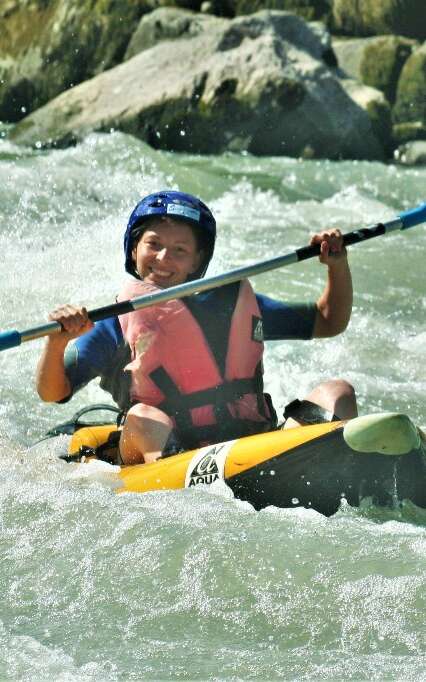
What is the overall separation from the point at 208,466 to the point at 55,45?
42.0ft

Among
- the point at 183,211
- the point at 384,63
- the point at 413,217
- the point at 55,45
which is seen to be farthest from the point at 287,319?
the point at 384,63

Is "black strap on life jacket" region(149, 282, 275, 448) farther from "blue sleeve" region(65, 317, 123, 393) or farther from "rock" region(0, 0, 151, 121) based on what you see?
"rock" region(0, 0, 151, 121)

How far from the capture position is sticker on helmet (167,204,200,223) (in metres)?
4.35

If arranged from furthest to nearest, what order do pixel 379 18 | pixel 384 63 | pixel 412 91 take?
pixel 379 18 → pixel 384 63 → pixel 412 91

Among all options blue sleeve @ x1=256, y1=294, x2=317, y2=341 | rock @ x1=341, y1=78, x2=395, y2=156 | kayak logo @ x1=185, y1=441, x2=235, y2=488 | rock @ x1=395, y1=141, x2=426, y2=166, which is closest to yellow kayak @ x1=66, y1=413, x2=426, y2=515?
A: kayak logo @ x1=185, y1=441, x2=235, y2=488

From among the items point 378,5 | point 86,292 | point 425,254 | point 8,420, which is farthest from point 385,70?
point 8,420

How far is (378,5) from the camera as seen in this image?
1828 centimetres

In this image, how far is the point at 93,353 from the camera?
421cm

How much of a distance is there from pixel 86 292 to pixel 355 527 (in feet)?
12.5

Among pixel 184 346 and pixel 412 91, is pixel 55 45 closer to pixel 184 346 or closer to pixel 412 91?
→ pixel 412 91

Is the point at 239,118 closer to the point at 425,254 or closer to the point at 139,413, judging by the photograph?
the point at 425,254

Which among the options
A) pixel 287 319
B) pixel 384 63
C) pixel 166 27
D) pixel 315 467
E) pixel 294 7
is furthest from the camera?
pixel 294 7

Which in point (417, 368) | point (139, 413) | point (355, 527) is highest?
point (139, 413)

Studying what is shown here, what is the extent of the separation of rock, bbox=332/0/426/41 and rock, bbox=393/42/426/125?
107 cm
